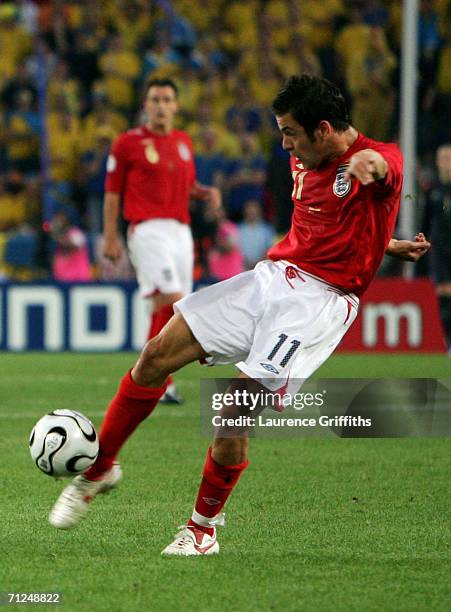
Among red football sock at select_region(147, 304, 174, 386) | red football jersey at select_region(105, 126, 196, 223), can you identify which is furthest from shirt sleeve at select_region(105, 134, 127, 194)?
red football sock at select_region(147, 304, 174, 386)

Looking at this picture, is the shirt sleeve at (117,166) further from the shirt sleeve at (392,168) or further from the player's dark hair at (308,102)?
the shirt sleeve at (392,168)

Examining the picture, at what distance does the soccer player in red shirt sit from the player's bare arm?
4231 mm

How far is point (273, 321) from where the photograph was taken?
4.68 m

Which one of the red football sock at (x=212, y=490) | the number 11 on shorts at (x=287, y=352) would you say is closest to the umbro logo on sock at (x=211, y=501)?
the red football sock at (x=212, y=490)

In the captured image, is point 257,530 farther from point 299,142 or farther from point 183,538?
point 299,142

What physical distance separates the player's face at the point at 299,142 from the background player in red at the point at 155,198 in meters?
4.44

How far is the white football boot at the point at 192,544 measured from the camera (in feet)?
15.0

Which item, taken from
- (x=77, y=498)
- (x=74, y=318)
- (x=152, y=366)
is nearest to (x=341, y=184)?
(x=152, y=366)

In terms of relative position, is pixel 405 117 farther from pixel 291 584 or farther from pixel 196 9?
pixel 291 584

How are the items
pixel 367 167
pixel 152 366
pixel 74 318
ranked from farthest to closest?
pixel 74 318 < pixel 152 366 < pixel 367 167

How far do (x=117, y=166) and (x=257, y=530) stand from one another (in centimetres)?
468

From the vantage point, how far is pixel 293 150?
15.4 feet

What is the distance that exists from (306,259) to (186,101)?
11.4 metres

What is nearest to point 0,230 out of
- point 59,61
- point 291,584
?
point 59,61
